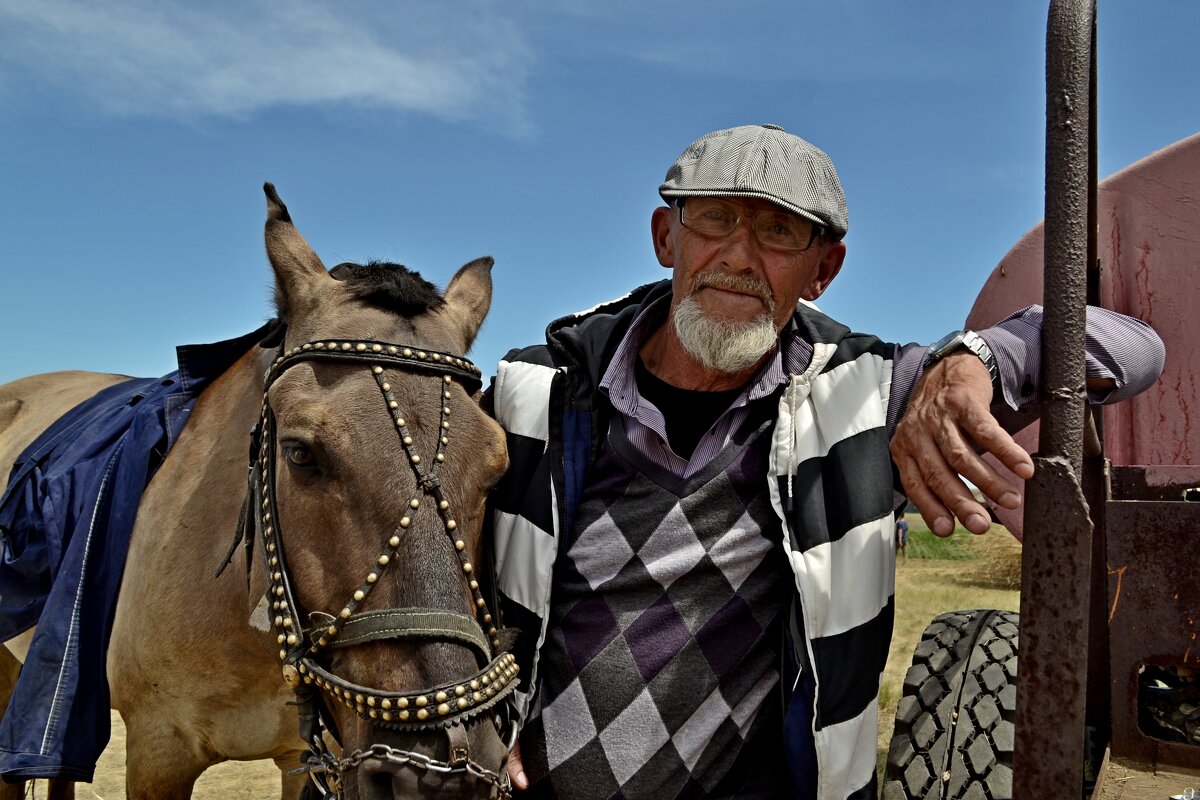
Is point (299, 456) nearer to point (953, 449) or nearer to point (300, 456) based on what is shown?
point (300, 456)

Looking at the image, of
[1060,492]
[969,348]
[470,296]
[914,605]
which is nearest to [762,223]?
[969,348]

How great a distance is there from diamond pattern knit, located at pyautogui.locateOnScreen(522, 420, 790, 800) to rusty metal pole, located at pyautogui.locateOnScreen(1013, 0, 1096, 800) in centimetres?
94

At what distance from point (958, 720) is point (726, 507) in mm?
1020

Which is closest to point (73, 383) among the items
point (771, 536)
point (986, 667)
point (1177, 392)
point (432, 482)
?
point (432, 482)

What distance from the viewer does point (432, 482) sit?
2180mm

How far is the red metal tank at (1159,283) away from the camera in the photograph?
10.1 ft

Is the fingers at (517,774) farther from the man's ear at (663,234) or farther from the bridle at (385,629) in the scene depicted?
the man's ear at (663,234)

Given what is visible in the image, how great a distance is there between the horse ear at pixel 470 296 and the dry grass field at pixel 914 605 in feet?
15.8

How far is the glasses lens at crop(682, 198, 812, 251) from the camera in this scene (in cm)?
268

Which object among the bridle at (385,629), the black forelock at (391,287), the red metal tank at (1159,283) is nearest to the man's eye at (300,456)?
the bridle at (385,629)

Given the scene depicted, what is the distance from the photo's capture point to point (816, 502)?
2387 millimetres

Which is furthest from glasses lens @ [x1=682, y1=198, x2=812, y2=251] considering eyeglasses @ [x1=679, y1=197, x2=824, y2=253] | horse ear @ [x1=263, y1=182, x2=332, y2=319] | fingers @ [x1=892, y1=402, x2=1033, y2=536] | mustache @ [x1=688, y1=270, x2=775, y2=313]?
horse ear @ [x1=263, y1=182, x2=332, y2=319]

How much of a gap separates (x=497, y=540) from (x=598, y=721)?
0.58 metres

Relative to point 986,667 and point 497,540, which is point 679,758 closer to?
point 497,540
